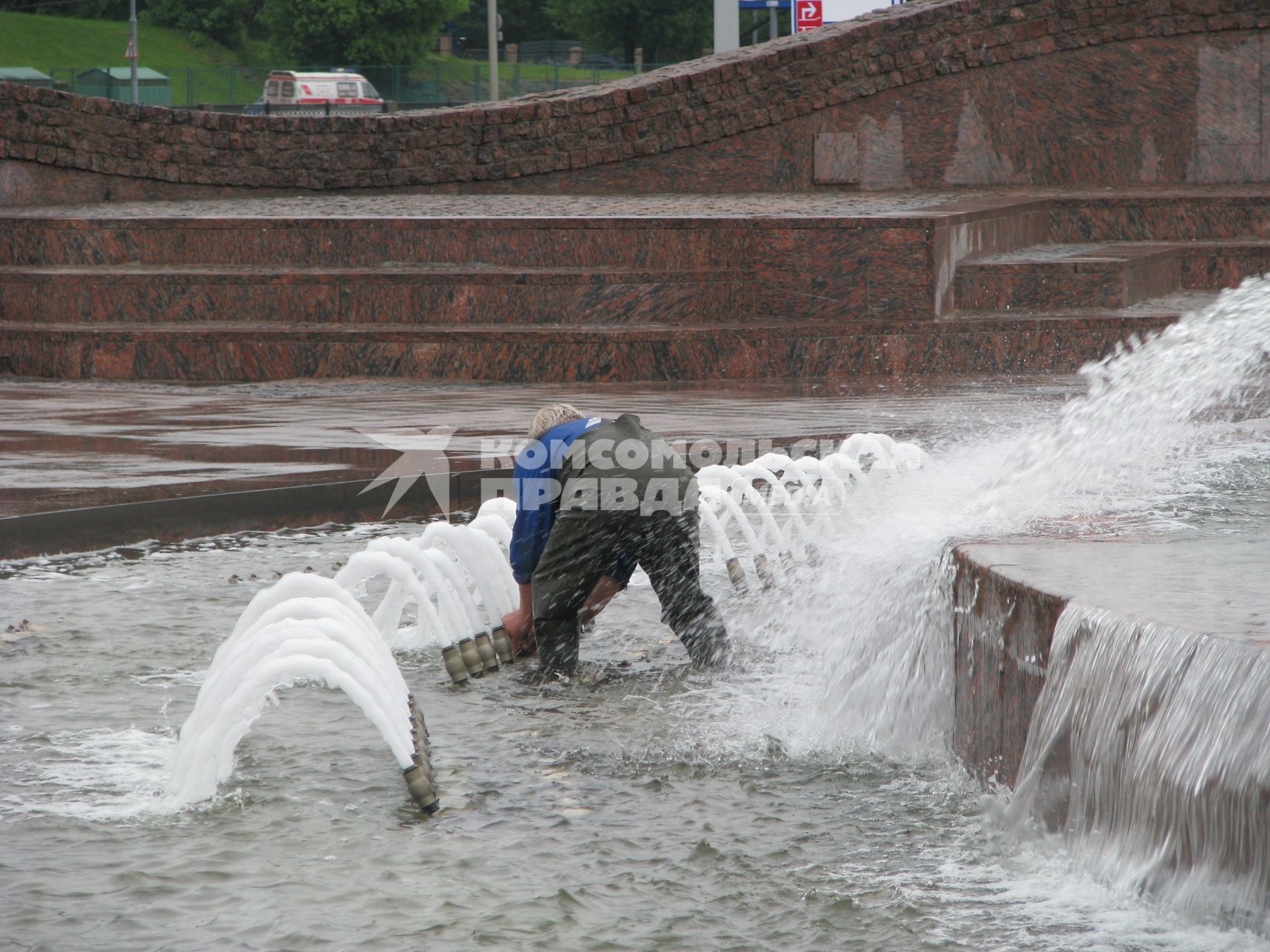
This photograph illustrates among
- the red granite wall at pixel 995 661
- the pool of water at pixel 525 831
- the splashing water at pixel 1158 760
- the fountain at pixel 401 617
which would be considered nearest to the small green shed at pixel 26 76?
the fountain at pixel 401 617

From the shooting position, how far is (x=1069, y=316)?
12.6 meters

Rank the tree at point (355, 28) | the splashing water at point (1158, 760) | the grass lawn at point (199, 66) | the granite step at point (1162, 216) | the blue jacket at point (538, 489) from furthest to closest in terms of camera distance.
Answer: the tree at point (355, 28)
the grass lawn at point (199, 66)
the granite step at point (1162, 216)
the blue jacket at point (538, 489)
the splashing water at point (1158, 760)

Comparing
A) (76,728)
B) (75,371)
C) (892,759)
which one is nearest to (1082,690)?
(892,759)

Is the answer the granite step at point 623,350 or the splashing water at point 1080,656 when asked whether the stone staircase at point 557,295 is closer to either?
the granite step at point 623,350

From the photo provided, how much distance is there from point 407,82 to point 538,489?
49.1 meters

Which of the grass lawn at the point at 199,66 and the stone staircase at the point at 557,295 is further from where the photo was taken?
the grass lawn at the point at 199,66

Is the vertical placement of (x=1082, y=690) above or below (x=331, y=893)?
above

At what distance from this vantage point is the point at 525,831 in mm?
4094

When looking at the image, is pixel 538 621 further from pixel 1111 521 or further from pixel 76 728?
pixel 1111 521

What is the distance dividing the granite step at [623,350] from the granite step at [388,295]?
0.78 feet

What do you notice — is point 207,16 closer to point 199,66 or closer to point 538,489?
point 199,66

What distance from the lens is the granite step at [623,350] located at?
12344 mm

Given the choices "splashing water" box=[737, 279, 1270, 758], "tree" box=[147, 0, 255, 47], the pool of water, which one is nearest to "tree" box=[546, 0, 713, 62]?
"tree" box=[147, 0, 255, 47]

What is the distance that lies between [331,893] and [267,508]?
434cm
